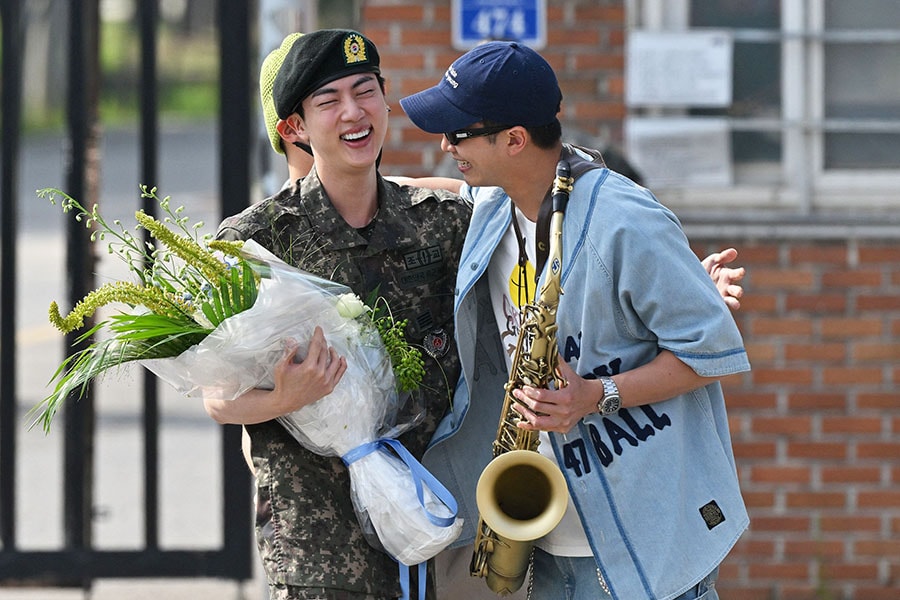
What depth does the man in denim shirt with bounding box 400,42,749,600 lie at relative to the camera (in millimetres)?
2781

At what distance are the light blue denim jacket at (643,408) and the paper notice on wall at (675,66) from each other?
2.38 m

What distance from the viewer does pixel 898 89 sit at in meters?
5.35

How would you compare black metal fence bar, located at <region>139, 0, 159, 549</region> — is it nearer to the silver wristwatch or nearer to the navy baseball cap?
the navy baseball cap

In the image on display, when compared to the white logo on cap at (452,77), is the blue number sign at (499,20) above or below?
above

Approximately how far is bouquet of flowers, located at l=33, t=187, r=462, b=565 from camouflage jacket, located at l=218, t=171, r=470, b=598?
0.23ft

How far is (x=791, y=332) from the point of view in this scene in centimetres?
521

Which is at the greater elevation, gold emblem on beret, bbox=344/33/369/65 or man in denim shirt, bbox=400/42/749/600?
gold emblem on beret, bbox=344/33/369/65

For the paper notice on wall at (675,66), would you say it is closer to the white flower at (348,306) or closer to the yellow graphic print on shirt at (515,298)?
the yellow graphic print on shirt at (515,298)

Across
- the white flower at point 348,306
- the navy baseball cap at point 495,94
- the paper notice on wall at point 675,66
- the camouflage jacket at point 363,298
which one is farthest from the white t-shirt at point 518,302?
the paper notice on wall at point 675,66

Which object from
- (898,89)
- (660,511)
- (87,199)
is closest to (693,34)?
(898,89)

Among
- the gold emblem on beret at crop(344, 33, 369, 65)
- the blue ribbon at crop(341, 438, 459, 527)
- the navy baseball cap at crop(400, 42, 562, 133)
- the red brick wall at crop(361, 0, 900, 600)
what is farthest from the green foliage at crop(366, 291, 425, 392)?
the red brick wall at crop(361, 0, 900, 600)

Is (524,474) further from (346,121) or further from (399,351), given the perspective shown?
(346,121)

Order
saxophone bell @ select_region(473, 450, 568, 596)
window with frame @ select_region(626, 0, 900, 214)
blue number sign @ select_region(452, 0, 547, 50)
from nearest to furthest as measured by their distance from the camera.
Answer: saxophone bell @ select_region(473, 450, 568, 596) < blue number sign @ select_region(452, 0, 547, 50) < window with frame @ select_region(626, 0, 900, 214)

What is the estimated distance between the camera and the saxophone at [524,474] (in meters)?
2.79
